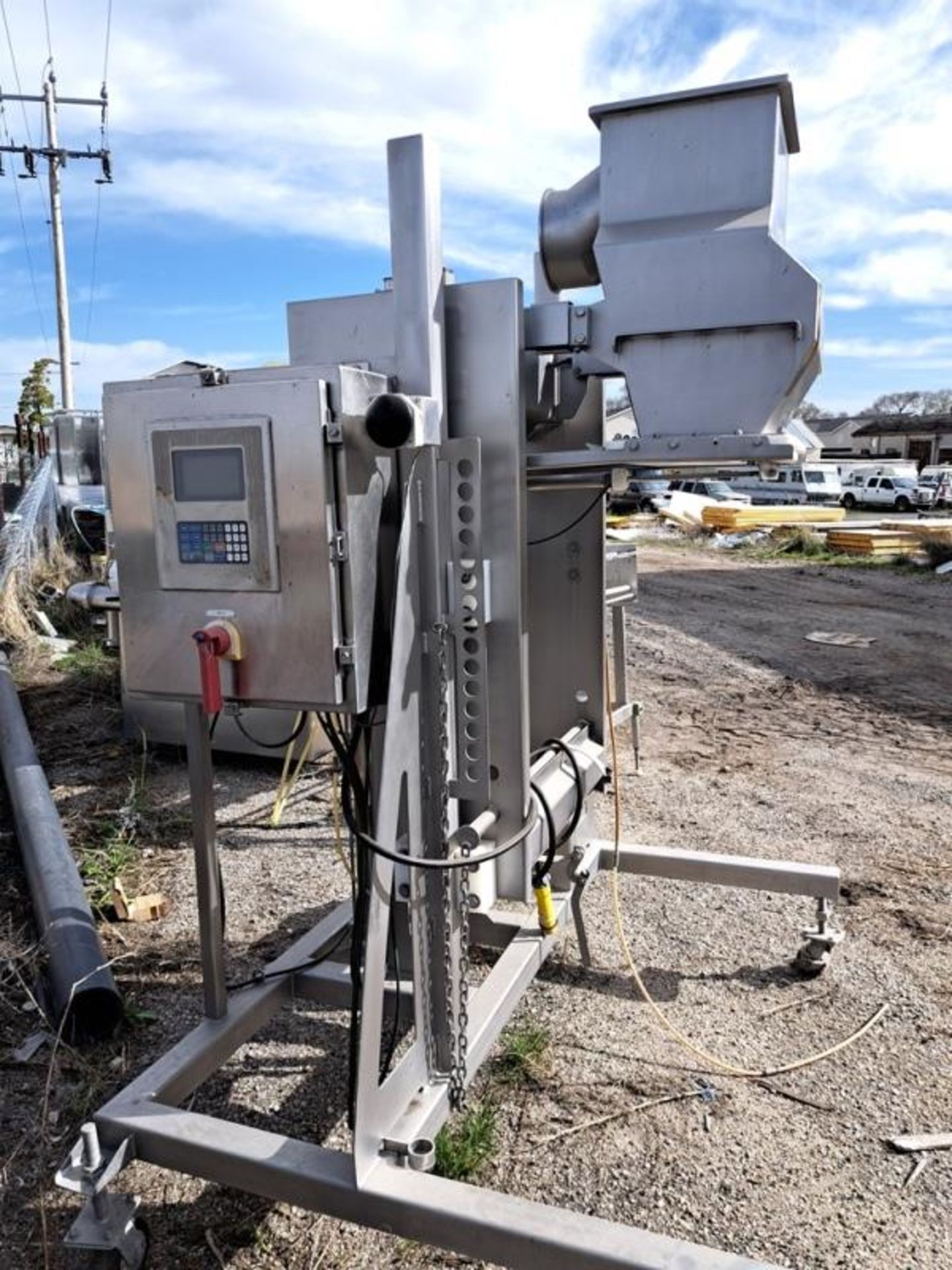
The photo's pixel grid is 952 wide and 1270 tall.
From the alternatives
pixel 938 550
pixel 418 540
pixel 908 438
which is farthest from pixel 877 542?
pixel 908 438

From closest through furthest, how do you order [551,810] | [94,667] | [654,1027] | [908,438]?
[551,810] < [654,1027] < [94,667] < [908,438]

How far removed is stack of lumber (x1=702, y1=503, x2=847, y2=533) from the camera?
20.1 meters

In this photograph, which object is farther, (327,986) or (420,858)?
(327,986)

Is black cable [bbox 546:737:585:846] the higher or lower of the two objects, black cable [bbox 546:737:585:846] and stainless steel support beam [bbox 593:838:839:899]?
the higher

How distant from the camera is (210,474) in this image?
1.99 metres

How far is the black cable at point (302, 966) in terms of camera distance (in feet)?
8.68

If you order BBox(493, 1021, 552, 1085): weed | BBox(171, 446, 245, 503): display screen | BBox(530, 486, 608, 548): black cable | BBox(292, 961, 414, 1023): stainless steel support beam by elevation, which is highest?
BBox(171, 446, 245, 503): display screen

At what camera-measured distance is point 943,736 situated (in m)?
6.04

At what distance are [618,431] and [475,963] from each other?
1891 millimetres

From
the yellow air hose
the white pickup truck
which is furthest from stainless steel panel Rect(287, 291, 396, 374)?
the white pickup truck

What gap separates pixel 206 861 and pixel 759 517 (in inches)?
779

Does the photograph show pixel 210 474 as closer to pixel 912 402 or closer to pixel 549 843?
pixel 549 843

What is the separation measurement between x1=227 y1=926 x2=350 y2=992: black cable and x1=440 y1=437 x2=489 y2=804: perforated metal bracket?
3.02 feet

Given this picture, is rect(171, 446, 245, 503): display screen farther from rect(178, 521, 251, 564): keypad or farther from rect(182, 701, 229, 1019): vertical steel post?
rect(182, 701, 229, 1019): vertical steel post
